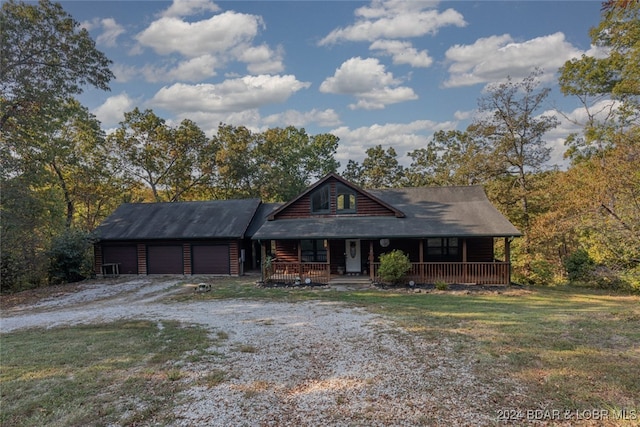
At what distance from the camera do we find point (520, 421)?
3980 millimetres

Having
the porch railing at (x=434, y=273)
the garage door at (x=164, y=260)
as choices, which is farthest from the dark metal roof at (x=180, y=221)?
the porch railing at (x=434, y=273)

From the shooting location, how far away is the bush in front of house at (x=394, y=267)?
14.3 meters

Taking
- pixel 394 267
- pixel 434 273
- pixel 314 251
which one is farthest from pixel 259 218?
pixel 434 273

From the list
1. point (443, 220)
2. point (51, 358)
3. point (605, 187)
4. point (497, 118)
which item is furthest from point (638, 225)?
point (51, 358)

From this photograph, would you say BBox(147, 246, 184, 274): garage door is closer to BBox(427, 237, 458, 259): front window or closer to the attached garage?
the attached garage

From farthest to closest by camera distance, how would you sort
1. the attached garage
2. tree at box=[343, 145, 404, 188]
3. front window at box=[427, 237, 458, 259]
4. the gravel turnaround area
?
tree at box=[343, 145, 404, 188], the attached garage, front window at box=[427, 237, 458, 259], the gravel turnaround area

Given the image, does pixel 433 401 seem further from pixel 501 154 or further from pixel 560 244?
pixel 560 244

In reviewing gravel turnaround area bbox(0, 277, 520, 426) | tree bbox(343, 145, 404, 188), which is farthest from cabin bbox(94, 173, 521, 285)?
tree bbox(343, 145, 404, 188)

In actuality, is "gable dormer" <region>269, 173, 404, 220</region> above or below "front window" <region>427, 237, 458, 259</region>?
above

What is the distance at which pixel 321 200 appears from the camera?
57.5 ft

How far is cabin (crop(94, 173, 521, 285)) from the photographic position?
15055mm

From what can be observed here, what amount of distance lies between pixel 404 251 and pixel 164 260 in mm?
13014

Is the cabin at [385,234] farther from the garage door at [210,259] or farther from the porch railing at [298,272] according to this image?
the garage door at [210,259]

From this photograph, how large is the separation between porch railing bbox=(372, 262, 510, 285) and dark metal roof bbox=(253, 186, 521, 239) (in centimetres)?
150
